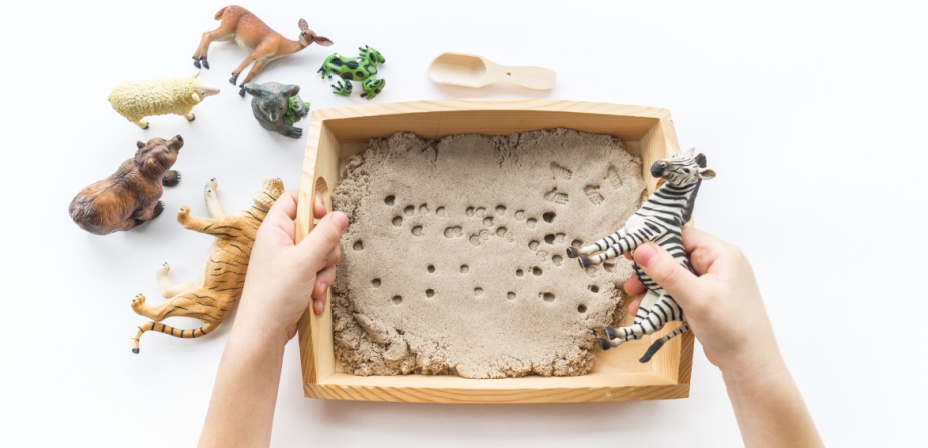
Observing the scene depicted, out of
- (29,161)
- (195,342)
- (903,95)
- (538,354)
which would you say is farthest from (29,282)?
(903,95)

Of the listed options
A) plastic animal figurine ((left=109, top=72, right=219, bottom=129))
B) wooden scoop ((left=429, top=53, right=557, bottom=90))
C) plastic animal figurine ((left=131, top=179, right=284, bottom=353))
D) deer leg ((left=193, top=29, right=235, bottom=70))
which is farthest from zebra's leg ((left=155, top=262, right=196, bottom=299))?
wooden scoop ((left=429, top=53, right=557, bottom=90))

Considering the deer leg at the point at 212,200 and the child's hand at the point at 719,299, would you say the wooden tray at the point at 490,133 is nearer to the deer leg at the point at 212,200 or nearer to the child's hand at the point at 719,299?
the child's hand at the point at 719,299

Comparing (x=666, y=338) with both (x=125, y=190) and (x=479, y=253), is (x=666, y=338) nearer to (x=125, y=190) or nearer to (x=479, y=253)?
(x=479, y=253)

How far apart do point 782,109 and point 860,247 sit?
287mm

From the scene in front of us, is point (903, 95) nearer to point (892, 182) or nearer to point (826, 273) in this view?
point (892, 182)

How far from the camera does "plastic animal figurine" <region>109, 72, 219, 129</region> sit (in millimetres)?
907

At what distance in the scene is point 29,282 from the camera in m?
0.99

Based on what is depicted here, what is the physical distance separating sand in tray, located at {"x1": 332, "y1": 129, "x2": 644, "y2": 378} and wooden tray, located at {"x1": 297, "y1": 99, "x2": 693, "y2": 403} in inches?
0.9

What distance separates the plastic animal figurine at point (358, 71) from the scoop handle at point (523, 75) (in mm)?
197

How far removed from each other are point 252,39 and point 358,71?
0.20 metres

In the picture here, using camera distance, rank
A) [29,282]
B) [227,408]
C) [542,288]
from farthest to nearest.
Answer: [29,282], [542,288], [227,408]

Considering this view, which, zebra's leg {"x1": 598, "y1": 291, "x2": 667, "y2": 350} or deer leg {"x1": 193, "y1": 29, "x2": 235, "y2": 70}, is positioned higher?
deer leg {"x1": 193, "y1": 29, "x2": 235, "y2": 70}

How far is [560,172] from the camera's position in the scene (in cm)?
92

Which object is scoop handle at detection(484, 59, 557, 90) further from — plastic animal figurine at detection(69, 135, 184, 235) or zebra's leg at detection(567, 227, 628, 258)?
plastic animal figurine at detection(69, 135, 184, 235)
